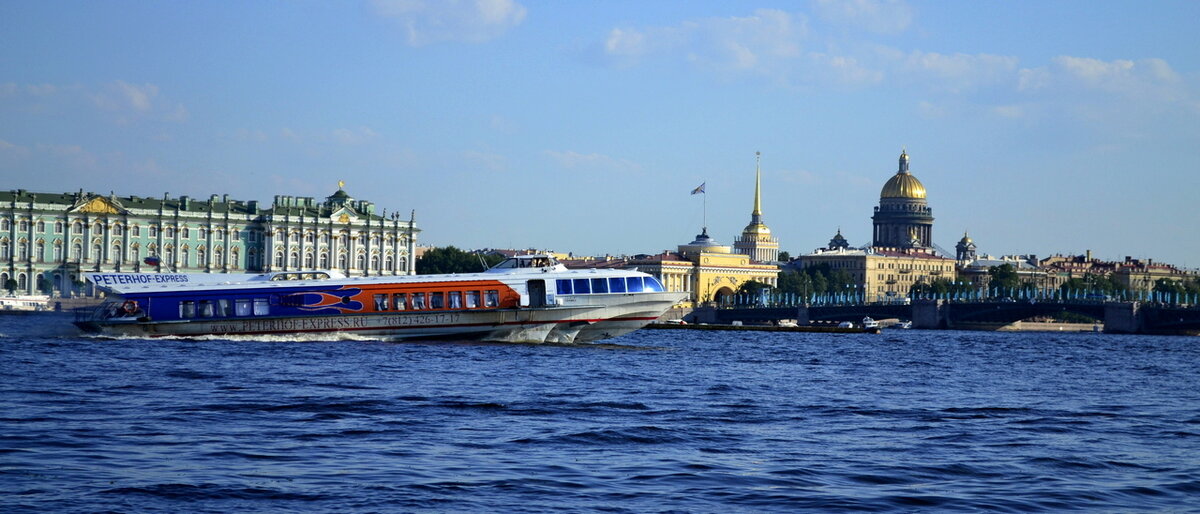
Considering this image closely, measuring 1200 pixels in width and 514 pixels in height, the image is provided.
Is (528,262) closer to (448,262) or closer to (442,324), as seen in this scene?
(442,324)

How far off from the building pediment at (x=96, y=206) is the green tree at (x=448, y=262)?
93.5 feet

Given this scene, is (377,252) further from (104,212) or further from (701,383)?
(701,383)

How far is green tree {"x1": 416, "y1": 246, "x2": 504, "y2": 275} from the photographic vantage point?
153000mm

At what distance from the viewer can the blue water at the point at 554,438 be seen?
1620 centimetres

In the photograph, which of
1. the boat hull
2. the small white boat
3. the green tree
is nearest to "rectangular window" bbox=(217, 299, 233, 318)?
the boat hull

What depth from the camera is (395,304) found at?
1750 inches

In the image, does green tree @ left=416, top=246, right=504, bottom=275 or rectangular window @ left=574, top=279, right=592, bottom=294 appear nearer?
rectangular window @ left=574, top=279, right=592, bottom=294

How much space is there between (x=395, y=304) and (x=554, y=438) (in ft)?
79.3

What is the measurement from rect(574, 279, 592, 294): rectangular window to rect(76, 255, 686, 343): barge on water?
1.0 inches

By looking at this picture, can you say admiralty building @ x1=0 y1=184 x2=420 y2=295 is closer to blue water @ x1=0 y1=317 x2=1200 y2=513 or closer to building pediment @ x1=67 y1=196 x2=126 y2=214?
A: building pediment @ x1=67 y1=196 x2=126 y2=214

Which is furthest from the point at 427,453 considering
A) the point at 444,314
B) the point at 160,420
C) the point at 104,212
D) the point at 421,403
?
the point at 104,212

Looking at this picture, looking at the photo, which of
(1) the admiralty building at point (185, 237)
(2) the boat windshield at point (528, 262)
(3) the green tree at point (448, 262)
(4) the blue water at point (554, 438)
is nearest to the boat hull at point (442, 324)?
(2) the boat windshield at point (528, 262)

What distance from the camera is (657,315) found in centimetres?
4522

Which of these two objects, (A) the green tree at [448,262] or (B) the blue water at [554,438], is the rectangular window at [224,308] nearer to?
(B) the blue water at [554,438]
